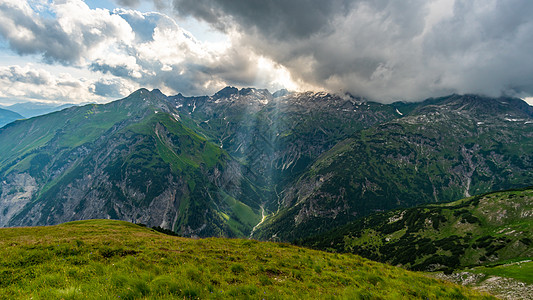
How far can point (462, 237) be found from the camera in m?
134

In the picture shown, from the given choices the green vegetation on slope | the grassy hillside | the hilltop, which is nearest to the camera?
the grassy hillside

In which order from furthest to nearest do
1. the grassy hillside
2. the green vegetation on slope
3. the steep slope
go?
the steep slope
the green vegetation on slope
the grassy hillside

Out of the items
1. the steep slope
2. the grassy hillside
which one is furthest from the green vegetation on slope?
the grassy hillside

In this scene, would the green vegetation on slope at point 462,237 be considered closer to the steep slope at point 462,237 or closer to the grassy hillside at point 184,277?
the steep slope at point 462,237

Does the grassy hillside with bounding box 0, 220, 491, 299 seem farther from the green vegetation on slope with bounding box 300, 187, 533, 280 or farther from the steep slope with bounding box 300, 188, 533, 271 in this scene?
the steep slope with bounding box 300, 188, 533, 271

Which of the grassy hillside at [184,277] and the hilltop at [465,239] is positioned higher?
the grassy hillside at [184,277]

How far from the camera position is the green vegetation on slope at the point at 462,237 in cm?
9844

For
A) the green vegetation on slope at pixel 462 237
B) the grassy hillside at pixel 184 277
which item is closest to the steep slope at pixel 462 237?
the green vegetation on slope at pixel 462 237

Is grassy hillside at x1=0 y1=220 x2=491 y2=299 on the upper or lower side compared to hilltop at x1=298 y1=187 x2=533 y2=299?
upper

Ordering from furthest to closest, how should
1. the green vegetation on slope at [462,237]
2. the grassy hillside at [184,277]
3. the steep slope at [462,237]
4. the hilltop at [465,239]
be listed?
the steep slope at [462,237] → the green vegetation on slope at [462,237] → the hilltop at [465,239] → the grassy hillside at [184,277]

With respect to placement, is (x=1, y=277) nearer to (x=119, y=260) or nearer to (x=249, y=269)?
(x=119, y=260)

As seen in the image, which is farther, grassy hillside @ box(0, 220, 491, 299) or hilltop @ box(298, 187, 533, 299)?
hilltop @ box(298, 187, 533, 299)

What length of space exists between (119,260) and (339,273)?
14.3m

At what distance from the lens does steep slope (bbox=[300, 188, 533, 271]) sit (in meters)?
99.2
